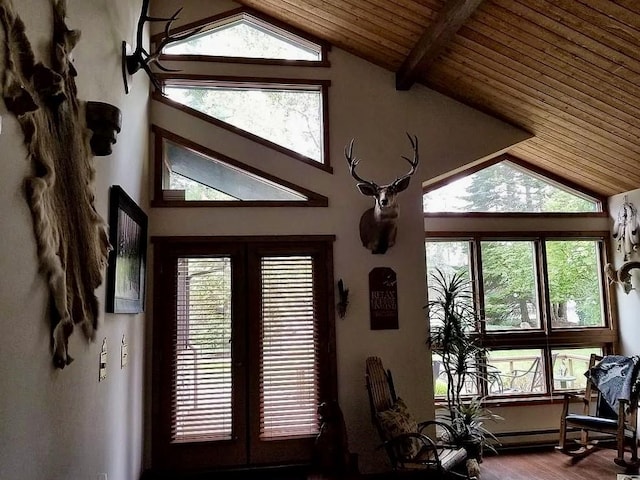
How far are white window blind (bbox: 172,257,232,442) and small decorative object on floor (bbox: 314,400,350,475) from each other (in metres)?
0.83

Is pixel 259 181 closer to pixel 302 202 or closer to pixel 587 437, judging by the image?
pixel 302 202

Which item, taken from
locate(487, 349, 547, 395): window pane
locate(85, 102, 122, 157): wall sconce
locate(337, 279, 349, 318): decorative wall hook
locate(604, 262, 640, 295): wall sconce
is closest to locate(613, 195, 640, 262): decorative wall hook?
locate(604, 262, 640, 295): wall sconce

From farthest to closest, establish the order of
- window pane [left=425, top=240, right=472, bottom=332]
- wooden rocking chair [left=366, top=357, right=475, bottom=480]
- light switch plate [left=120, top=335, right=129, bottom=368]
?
1. window pane [left=425, top=240, right=472, bottom=332]
2. wooden rocking chair [left=366, top=357, right=475, bottom=480]
3. light switch plate [left=120, top=335, right=129, bottom=368]

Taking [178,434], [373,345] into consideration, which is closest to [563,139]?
[373,345]

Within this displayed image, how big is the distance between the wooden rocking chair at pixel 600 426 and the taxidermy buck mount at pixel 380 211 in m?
2.60

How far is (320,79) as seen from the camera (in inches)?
195

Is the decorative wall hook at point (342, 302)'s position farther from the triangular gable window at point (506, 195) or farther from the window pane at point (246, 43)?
the window pane at point (246, 43)

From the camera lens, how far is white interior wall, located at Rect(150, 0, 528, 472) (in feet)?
15.0

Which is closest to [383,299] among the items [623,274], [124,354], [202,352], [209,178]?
[202,352]

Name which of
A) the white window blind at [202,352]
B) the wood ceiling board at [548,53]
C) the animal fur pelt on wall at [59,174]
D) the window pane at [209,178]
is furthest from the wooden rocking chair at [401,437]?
the wood ceiling board at [548,53]

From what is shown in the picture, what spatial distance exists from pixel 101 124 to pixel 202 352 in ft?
8.16

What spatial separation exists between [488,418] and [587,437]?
3.32ft

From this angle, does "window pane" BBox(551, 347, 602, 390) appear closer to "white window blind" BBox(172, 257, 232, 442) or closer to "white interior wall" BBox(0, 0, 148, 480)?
"white window blind" BBox(172, 257, 232, 442)

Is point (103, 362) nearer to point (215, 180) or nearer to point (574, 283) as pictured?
point (215, 180)
